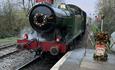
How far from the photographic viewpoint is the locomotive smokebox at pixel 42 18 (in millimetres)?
14961

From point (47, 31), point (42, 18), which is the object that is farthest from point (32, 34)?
point (42, 18)

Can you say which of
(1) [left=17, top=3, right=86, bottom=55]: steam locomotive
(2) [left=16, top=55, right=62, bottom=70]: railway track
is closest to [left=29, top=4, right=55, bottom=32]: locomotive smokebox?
(1) [left=17, top=3, right=86, bottom=55]: steam locomotive

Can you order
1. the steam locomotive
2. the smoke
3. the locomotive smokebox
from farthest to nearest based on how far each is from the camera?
1. the smoke
2. the locomotive smokebox
3. the steam locomotive

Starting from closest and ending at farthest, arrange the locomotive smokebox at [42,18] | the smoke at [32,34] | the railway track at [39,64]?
the railway track at [39,64] → the locomotive smokebox at [42,18] → the smoke at [32,34]

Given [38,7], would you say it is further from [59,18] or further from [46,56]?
[46,56]

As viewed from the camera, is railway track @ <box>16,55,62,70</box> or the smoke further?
the smoke

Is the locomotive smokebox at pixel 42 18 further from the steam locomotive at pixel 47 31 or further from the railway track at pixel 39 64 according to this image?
the railway track at pixel 39 64

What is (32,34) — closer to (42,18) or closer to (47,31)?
(47,31)

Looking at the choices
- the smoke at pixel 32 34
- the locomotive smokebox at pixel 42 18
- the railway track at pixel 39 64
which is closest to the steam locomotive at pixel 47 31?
the locomotive smokebox at pixel 42 18

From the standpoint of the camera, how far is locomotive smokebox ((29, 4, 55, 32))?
15.0 meters

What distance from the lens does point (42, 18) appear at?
593 inches

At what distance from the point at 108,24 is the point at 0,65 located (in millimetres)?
24071

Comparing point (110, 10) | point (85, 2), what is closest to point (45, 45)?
point (110, 10)

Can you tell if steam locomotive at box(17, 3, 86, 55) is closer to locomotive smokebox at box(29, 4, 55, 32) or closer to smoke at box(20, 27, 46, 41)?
locomotive smokebox at box(29, 4, 55, 32)
